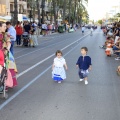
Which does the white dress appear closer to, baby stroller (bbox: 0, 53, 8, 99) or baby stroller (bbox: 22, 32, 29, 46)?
baby stroller (bbox: 0, 53, 8, 99)

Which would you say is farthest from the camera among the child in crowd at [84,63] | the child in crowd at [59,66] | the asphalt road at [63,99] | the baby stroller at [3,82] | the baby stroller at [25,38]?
the baby stroller at [25,38]

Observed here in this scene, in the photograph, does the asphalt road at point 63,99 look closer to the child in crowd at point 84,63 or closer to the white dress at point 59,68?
the white dress at point 59,68

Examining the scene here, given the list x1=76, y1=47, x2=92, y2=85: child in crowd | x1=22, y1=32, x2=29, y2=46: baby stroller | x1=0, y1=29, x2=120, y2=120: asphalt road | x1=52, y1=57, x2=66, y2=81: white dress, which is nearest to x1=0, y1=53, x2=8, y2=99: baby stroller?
x1=0, y1=29, x2=120, y2=120: asphalt road

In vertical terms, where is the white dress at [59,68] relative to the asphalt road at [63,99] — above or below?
above

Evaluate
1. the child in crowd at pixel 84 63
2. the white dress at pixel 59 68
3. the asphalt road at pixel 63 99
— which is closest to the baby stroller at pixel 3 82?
the asphalt road at pixel 63 99

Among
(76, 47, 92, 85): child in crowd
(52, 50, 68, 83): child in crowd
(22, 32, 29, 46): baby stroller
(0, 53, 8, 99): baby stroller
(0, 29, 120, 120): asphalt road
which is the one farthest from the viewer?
(22, 32, 29, 46): baby stroller

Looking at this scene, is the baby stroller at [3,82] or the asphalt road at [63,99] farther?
the baby stroller at [3,82]

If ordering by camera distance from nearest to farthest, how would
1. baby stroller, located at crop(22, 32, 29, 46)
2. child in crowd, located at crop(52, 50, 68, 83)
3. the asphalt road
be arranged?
the asphalt road, child in crowd, located at crop(52, 50, 68, 83), baby stroller, located at crop(22, 32, 29, 46)

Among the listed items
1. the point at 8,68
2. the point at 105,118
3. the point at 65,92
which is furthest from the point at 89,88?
the point at 105,118

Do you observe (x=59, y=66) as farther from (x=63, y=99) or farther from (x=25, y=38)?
(x=25, y=38)

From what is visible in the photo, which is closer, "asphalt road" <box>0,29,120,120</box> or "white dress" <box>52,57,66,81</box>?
"asphalt road" <box>0,29,120,120</box>

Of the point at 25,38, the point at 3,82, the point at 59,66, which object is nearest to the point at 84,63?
the point at 59,66

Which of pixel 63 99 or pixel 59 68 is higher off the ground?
pixel 59 68

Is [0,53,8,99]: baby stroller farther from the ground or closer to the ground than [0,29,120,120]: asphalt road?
farther from the ground
